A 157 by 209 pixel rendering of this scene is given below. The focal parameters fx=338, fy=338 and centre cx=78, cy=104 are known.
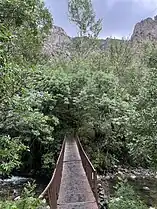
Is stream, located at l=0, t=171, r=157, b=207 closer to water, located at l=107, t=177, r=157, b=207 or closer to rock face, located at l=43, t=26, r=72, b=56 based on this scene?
water, located at l=107, t=177, r=157, b=207

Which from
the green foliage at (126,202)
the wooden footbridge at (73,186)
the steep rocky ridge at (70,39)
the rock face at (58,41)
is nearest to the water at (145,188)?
the wooden footbridge at (73,186)

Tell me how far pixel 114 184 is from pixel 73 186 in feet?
5.37

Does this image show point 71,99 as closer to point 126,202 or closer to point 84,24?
point 126,202

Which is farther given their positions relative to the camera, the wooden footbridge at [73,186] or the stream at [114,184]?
the stream at [114,184]

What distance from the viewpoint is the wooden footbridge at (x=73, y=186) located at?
4748 mm

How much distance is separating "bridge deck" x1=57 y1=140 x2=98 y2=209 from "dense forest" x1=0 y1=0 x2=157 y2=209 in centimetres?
60

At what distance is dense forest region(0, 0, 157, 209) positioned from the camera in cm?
347

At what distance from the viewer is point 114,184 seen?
8414 millimetres

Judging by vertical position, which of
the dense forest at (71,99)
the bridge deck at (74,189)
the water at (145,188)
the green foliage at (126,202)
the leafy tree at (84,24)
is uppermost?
the leafy tree at (84,24)

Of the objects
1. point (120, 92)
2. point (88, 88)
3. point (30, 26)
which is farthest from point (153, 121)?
point (120, 92)

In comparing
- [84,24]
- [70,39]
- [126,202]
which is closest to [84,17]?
[84,24]

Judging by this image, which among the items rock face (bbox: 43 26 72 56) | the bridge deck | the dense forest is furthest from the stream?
rock face (bbox: 43 26 72 56)

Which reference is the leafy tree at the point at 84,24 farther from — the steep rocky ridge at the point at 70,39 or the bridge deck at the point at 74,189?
the bridge deck at the point at 74,189

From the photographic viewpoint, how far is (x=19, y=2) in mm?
3871
